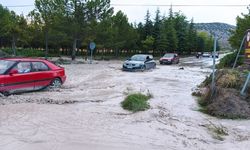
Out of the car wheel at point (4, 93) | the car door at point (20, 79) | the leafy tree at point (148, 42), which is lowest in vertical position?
the car wheel at point (4, 93)

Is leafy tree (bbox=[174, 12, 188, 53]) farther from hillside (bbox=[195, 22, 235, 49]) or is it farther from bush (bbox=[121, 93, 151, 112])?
bush (bbox=[121, 93, 151, 112])

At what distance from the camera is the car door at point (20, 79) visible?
41.0 ft

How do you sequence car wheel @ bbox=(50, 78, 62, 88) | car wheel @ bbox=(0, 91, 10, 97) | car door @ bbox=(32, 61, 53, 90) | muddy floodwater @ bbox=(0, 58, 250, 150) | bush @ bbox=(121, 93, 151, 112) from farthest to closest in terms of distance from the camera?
car wheel @ bbox=(50, 78, 62, 88)
car door @ bbox=(32, 61, 53, 90)
car wheel @ bbox=(0, 91, 10, 97)
bush @ bbox=(121, 93, 151, 112)
muddy floodwater @ bbox=(0, 58, 250, 150)

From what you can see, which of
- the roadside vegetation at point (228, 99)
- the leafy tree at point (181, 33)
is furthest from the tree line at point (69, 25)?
the roadside vegetation at point (228, 99)

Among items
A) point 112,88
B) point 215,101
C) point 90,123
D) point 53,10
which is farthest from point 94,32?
point 90,123

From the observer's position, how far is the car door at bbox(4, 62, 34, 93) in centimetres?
1248

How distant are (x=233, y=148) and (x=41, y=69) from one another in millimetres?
8624

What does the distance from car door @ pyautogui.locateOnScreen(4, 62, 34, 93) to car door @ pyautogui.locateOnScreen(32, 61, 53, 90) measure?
0.90 ft

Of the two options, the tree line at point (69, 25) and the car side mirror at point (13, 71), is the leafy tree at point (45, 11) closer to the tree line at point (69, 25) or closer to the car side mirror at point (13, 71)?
the tree line at point (69, 25)

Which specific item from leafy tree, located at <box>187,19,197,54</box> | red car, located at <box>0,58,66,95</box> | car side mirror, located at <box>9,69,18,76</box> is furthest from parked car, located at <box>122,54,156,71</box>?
leafy tree, located at <box>187,19,197,54</box>

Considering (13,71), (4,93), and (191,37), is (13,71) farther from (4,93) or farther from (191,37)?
(191,37)

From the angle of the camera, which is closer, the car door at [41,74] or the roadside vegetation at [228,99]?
the roadside vegetation at [228,99]

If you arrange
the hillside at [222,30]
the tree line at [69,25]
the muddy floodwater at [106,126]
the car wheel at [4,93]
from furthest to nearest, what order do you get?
the tree line at [69,25]
the hillside at [222,30]
the car wheel at [4,93]
the muddy floodwater at [106,126]

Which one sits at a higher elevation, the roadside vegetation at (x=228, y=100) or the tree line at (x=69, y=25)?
the tree line at (x=69, y=25)
